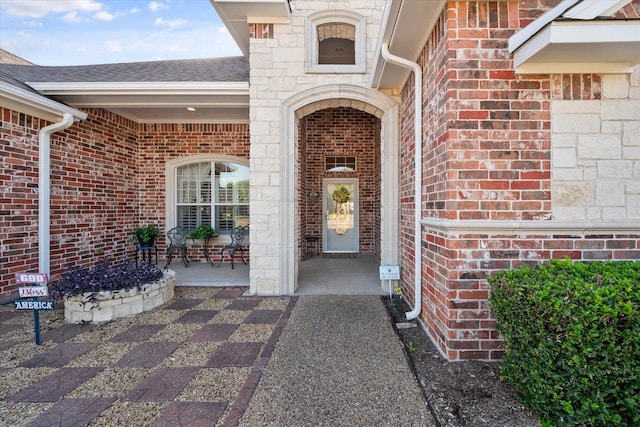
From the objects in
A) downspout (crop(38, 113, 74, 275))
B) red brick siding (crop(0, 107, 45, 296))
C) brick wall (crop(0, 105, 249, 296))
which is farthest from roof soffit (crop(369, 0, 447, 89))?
red brick siding (crop(0, 107, 45, 296))

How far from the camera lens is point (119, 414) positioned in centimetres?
189

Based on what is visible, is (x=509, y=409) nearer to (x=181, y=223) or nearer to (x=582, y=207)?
(x=582, y=207)

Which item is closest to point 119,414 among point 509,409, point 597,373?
point 509,409

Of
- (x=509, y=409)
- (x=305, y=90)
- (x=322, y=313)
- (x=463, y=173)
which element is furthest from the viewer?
(x=305, y=90)

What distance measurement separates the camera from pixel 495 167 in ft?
7.88

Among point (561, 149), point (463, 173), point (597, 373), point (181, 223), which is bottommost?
point (597, 373)

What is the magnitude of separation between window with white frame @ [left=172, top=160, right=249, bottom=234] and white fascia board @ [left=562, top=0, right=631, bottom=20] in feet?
20.0

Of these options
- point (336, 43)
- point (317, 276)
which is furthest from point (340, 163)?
point (317, 276)

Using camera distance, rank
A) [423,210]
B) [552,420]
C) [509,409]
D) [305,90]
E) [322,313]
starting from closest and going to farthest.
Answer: [552,420], [509,409], [423,210], [322,313], [305,90]

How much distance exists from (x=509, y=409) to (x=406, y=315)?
4.79 feet

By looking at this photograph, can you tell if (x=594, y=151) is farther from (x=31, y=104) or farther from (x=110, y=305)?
(x=31, y=104)

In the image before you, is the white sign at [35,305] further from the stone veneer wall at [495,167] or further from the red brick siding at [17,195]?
the stone veneer wall at [495,167]

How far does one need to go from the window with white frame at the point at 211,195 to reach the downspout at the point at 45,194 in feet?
8.08

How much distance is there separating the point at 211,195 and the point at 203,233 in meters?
0.99
